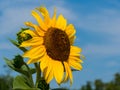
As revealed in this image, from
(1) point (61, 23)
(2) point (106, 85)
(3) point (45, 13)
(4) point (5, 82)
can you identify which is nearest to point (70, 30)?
(1) point (61, 23)

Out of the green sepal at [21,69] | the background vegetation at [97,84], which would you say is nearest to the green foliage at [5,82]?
the background vegetation at [97,84]

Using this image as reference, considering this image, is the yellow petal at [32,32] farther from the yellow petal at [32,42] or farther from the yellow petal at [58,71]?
the yellow petal at [58,71]

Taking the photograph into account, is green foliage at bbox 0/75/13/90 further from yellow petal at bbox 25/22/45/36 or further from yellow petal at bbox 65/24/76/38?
yellow petal at bbox 25/22/45/36

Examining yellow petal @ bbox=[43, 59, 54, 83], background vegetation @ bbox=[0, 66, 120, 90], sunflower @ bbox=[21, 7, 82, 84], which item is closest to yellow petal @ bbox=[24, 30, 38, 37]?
sunflower @ bbox=[21, 7, 82, 84]

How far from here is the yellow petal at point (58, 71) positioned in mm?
2068

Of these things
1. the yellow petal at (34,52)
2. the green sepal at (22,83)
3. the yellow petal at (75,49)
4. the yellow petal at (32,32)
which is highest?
the yellow petal at (32,32)

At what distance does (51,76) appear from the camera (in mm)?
2033

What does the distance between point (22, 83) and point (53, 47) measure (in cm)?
23

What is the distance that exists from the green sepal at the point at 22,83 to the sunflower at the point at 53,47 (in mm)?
147

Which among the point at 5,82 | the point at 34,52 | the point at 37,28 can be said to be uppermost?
the point at 5,82

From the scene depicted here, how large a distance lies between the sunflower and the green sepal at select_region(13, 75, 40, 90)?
15 cm

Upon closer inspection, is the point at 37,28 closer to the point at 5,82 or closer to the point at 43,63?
the point at 43,63

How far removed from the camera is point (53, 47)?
217 centimetres

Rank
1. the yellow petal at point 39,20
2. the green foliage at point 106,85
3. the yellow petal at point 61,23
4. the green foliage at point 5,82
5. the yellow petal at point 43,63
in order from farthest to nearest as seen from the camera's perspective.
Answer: the green foliage at point 106,85 → the green foliage at point 5,82 → the yellow petal at point 61,23 → the yellow petal at point 39,20 → the yellow petal at point 43,63
